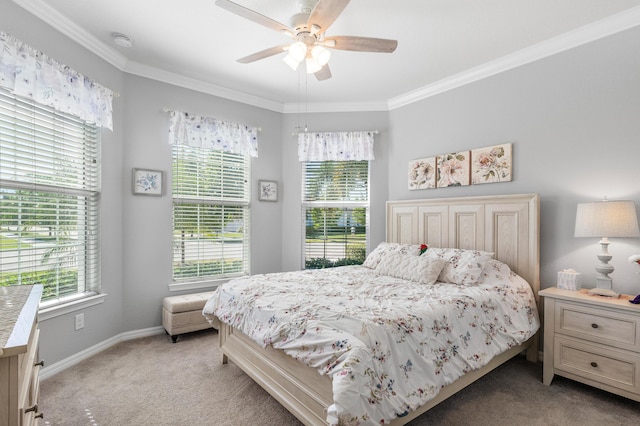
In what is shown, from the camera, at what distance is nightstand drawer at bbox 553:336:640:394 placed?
2.10m

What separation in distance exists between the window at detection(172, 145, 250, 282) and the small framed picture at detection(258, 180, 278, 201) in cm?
18

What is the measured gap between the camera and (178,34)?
9.06 ft

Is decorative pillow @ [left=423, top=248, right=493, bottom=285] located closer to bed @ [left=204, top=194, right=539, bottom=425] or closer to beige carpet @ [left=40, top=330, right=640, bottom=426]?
bed @ [left=204, top=194, right=539, bottom=425]

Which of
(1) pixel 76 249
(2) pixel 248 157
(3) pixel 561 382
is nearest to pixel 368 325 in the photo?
(3) pixel 561 382

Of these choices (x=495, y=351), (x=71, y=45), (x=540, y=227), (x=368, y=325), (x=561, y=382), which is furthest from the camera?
(x=540, y=227)

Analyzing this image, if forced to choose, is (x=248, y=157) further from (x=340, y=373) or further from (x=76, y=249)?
(x=340, y=373)

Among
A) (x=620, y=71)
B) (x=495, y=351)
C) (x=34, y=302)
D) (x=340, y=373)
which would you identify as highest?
(x=620, y=71)

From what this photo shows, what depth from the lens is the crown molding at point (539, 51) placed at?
2500 millimetres

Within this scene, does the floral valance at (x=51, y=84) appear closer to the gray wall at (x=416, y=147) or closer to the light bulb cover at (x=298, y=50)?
the gray wall at (x=416, y=147)

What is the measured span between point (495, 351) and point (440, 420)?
24.1 inches

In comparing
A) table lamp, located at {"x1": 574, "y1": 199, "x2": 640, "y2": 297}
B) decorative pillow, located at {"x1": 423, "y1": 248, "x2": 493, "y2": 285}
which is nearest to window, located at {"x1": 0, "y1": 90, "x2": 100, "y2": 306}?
decorative pillow, located at {"x1": 423, "y1": 248, "x2": 493, "y2": 285}

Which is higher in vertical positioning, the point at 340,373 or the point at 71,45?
the point at 71,45

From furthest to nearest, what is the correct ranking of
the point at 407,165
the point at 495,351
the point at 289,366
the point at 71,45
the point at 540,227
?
the point at 407,165, the point at 540,227, the point at 71,45, the point at 495,351, the point at 289,366

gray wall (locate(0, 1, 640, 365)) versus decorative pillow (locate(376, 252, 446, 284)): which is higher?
gray wall (locate(0, 1, 640, 365))
